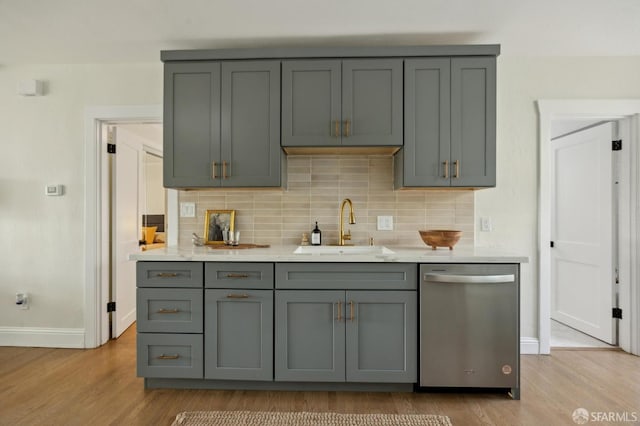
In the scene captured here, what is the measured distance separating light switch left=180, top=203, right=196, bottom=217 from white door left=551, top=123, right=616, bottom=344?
368cm

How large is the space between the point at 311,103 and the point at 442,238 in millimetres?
1364

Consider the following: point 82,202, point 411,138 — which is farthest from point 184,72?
point 411,138

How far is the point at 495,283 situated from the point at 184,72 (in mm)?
2615

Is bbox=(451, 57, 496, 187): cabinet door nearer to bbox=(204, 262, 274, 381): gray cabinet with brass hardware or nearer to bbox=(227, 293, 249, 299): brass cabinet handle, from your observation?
bbox=(204, 262, 274, 381): gray cabinet with brass hardware

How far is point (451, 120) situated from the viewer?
2.57m

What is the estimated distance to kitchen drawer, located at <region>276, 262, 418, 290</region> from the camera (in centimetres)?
230

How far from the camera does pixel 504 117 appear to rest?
3.04 metres

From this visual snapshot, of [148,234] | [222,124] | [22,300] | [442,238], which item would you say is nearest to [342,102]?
[222,124]

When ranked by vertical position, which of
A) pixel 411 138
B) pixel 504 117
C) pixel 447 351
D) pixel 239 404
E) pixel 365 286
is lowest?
pixel 239 404

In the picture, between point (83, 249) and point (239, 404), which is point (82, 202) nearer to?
point (83, 249)

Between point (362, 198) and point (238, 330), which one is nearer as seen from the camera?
point (238, 330)

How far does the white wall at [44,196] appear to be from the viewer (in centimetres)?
317

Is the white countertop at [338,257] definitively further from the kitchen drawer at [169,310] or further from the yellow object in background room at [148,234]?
the yellow object in background room at [148,234]

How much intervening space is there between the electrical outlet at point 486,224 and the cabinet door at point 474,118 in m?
0.55
